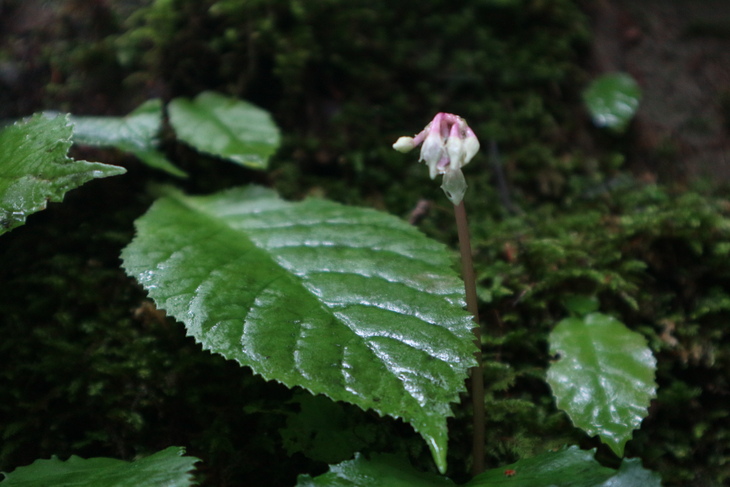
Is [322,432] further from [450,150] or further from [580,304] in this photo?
[580,304]

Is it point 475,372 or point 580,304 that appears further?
point 580,304

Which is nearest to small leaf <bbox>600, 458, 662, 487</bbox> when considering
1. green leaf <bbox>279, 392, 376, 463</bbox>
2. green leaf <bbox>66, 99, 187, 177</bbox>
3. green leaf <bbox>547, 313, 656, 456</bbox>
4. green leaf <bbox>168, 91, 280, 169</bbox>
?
green leaf <bbox>547, 313, 656, 456</bbox>

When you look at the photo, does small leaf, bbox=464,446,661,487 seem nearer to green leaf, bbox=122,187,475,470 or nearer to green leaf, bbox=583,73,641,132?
green leaf, bbox=122,187,475,470

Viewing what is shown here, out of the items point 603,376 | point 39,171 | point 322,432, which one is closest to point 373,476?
point 322,432

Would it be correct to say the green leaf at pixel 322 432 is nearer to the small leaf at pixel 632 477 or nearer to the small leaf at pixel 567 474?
the small leaf at pixel 567 474

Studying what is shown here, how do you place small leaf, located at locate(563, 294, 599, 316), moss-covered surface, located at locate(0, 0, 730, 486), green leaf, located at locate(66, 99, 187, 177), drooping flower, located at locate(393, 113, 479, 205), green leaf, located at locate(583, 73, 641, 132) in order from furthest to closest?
green leaf, located at locate(583, 73, 641, 132)
green leaf, located at locate(66, 99, 187, 177)
small leaf, located at locate(563, 294, 599, 316)
moss-covered surface, located at locate(0, 0, 730, 486)
drooping flower, located at locate(393, 113, 479, 205)

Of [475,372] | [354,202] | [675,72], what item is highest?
[675,72]

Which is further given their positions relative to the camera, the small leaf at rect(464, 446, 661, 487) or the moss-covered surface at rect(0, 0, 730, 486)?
the moss-covered surface at rect(0, 0, 730, 486)
